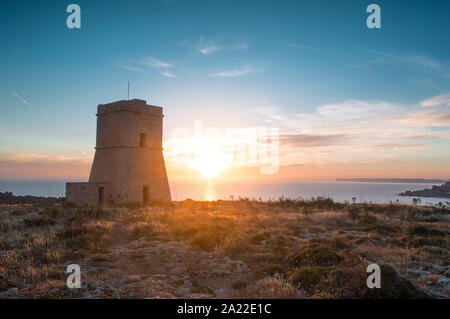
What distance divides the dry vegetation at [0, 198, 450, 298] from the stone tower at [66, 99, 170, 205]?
6.46m

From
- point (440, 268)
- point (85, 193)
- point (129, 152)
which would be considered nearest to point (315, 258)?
point (440, 268)

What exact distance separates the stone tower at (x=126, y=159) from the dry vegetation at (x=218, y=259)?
646 centimetres

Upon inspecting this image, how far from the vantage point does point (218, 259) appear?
8.77 metres

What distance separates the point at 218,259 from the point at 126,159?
1465 cm

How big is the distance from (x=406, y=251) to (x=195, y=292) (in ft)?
23.2

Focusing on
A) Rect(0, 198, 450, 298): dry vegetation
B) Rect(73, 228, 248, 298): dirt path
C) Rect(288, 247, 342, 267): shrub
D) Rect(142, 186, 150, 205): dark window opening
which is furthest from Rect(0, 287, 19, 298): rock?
Rect(142, 186, 150, 205): dark window opening

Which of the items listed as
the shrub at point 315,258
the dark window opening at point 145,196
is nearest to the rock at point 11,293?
the shrub at point 315,258

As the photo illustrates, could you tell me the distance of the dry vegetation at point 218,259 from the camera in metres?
6.11

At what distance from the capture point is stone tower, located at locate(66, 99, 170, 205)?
21.0 m

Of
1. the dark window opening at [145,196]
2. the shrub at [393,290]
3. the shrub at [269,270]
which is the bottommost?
the shrub at [269,270]

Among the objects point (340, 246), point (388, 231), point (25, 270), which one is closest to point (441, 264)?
point (340, 246)

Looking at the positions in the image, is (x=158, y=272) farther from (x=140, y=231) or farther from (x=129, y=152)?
(x=129, y=152)

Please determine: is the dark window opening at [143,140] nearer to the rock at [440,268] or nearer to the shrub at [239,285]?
the shrub at [239,285]
